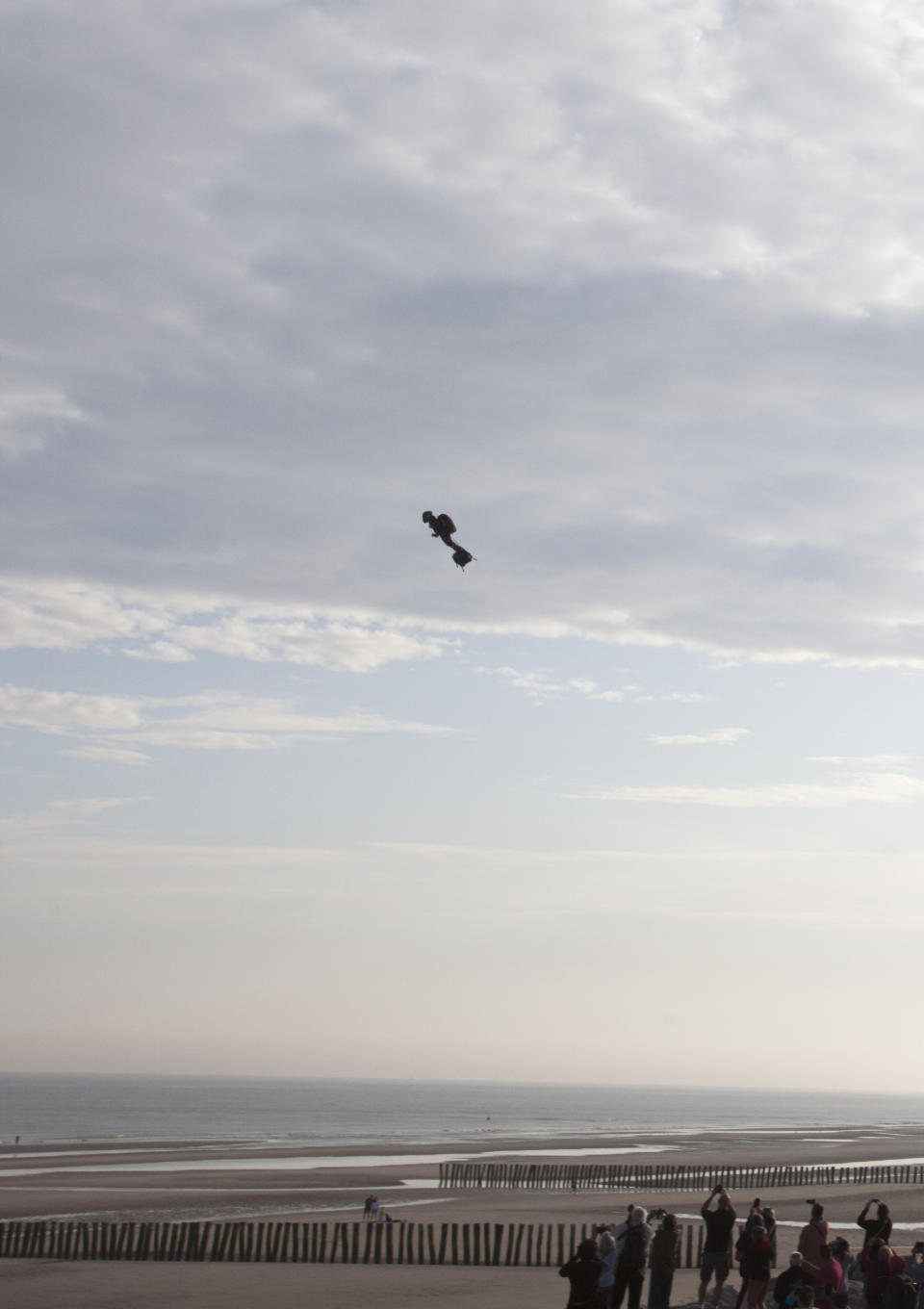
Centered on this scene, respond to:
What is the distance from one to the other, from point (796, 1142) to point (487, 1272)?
10221 centimetres

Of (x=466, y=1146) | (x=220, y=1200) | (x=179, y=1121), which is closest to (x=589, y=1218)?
(x=220, y=1200)

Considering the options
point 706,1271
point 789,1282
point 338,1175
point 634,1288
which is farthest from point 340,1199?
point 789,1282

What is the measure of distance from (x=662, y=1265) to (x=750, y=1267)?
1.43 m

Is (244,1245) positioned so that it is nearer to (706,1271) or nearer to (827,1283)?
(706,1271)

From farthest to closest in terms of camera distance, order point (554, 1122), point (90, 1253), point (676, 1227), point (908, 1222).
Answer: point (554, 1122), point (908, 1222), point (90, 1253), point (676, 1227)

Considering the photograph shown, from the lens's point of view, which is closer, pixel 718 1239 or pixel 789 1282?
pixel 789 1282

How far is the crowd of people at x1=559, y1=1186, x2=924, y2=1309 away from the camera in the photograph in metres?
15.7

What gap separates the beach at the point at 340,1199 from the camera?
81.5 ft

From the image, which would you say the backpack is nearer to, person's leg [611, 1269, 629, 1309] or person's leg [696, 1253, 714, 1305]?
person's leg [611, 1269, 629, 1309]

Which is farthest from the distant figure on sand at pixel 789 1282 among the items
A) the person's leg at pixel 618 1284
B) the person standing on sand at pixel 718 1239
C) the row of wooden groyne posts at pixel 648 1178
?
the row of wooden groyne posts at pixel 648 1178

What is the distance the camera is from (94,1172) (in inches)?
2783

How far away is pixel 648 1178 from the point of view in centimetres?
6056

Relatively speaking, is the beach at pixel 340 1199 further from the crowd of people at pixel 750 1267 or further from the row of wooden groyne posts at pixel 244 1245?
the crowd of people at pixel 750 1267

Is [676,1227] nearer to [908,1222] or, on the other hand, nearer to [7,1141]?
[908,1222]
